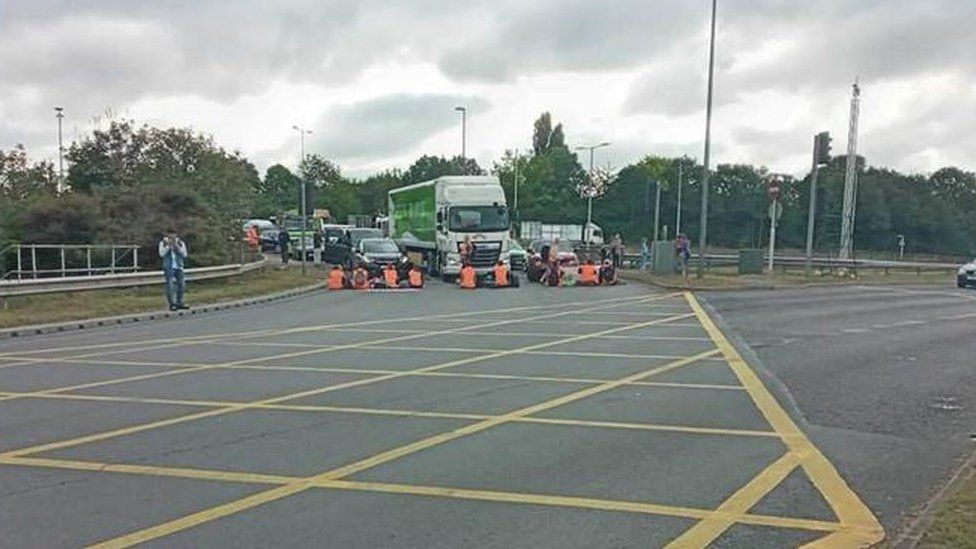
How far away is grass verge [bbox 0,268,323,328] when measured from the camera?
704 inches

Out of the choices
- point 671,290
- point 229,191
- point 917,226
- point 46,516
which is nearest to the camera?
point 46,516

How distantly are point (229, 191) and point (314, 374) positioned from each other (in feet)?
103

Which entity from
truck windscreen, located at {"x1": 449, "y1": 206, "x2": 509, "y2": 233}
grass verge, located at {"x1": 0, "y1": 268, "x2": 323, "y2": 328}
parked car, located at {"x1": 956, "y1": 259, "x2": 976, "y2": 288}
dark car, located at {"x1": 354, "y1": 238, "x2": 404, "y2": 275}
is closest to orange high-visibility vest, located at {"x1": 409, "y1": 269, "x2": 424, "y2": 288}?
dark car, located at {"x1": 354, "y1": 238, "x2": 404, "y2": 275}

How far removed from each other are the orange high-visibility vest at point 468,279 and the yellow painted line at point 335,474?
19954 mm

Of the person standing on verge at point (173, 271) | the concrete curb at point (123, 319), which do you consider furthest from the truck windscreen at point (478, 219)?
the person standing on verge at point (173, 271)

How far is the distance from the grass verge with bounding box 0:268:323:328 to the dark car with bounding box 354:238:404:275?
2.24 meters

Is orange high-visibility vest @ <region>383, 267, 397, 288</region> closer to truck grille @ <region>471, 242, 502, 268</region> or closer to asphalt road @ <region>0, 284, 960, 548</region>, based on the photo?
truck grille @ <region>471, 242, 502, 268</region>

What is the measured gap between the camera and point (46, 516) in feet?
17.0

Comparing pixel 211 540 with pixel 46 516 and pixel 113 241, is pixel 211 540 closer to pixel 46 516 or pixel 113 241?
pixel 46 516

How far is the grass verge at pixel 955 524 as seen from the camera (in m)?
4.57

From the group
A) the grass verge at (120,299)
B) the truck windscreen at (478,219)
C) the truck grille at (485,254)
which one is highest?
the truck windscreen at (478,219)

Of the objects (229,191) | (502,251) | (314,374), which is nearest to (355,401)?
(314,374)

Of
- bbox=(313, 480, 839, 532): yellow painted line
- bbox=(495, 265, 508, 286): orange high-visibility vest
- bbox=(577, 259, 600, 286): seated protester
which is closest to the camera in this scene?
bbox=(313, 480, 839, 532): yellow painted line

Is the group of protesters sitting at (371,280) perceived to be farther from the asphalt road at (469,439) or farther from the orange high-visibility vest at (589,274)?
the asphalt road at (469,439)
